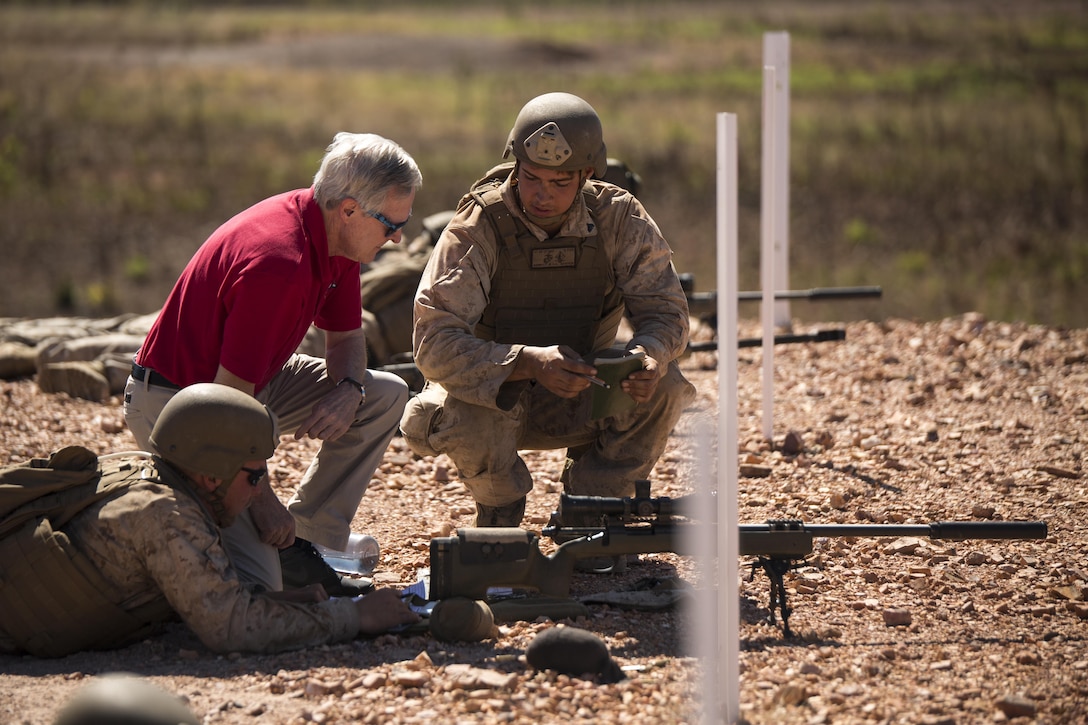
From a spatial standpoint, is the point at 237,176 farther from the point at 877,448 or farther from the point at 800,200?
the point at 877,448

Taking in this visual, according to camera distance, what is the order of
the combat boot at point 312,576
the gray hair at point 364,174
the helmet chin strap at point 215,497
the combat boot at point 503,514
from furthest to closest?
the combat boot at point 503,514 → the combat boot at point 312,576 → the gray hair at point 364,174 → the helmet chin strap at point 215,497

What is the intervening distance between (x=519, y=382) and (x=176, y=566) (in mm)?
1493

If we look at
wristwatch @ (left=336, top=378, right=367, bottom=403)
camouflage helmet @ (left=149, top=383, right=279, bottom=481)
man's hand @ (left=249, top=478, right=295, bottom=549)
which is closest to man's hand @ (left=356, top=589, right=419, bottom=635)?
man's hand @ (left=249, top=478, right=295, bottom=549)

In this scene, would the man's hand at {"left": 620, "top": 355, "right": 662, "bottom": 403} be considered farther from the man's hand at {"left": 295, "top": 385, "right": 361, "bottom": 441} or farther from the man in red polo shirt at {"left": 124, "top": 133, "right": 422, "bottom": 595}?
the man's hand at {"left": 295, "top": 385, "right": 361, "bottom": 441}

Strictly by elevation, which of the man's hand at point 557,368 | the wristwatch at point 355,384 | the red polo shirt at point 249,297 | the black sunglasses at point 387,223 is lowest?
the wristwatch at point 355,384

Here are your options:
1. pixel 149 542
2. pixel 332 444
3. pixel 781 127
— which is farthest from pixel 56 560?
pixel 781 127

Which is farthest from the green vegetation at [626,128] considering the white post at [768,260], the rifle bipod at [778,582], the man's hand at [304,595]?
the man's hand at [304,595]

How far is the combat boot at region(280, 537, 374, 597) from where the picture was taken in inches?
187

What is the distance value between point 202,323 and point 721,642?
2068 millimetres

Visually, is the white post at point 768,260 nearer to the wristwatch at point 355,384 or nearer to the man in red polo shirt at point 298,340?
the man in red polo shirt at point 298,340

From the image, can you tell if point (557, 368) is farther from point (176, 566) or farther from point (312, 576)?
point (176, 566)

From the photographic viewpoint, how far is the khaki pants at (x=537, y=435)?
4930 mm

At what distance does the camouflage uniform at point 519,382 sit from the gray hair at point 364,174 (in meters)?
0.46

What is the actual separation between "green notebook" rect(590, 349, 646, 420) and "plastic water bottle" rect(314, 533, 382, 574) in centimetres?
104
